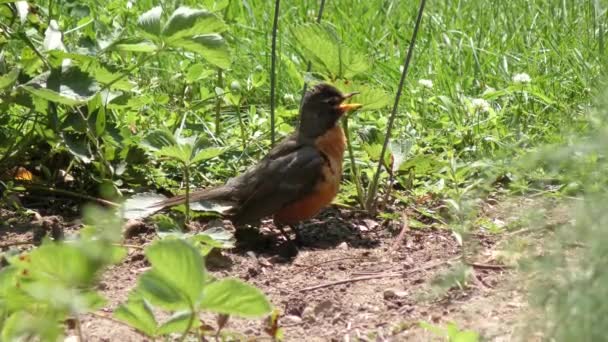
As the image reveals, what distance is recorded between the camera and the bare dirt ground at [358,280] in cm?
398

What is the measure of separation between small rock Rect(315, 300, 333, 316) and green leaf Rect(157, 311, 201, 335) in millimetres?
971

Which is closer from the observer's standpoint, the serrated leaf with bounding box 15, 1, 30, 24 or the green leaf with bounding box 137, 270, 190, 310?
the green leaf with bounding box 137, 270, 190, 310

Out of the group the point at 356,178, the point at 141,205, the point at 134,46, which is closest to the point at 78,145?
the point at 141,205

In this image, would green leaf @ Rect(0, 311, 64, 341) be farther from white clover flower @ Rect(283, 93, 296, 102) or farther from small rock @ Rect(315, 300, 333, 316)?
white clover flower @ Rect(283, 93, 296, 102)

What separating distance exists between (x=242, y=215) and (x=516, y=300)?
1588 mm

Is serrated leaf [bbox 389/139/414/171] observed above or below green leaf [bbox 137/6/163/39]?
below

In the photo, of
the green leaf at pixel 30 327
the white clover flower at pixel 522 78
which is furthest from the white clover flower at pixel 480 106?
the green leaf at pixel 30 327

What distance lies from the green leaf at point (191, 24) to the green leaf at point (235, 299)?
181 centimetres

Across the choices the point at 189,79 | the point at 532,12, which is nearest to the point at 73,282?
the point at 189,79

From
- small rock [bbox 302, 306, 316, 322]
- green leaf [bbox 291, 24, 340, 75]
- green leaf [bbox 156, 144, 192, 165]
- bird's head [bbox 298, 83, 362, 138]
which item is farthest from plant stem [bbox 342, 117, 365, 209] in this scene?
small rock [bbox 302, 306, 316, 322]

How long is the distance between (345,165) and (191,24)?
4.40 ft

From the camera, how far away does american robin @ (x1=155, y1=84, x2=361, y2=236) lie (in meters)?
5.29

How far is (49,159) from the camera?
564 centimetres

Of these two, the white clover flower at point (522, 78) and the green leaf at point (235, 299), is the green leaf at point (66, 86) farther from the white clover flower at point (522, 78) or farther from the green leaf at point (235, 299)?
the white clover flower at point (522, 78)
